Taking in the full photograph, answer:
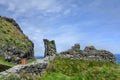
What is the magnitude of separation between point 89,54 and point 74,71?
18.5 feet

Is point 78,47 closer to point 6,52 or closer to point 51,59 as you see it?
point 51,59

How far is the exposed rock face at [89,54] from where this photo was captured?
40.1 metres

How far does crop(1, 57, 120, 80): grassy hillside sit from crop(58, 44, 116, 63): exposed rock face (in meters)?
1.74

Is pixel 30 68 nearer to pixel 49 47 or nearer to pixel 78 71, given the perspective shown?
pixel 78 71

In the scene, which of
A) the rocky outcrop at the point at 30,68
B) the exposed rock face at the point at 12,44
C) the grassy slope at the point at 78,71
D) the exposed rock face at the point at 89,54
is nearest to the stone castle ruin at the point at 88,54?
the exposed rock face at the point at 89,54

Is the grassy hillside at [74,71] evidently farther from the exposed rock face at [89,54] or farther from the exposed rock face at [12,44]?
the exposed rock face at [12,44]

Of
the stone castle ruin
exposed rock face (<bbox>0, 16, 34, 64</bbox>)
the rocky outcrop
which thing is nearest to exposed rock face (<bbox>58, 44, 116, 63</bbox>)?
the stone castle ruin

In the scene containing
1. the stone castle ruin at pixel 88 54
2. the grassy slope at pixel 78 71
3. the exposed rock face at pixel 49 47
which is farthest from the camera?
the exposed rock face at pixel 49 47

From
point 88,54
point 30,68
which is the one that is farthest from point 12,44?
point 30,68

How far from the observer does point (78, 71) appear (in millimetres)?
36281

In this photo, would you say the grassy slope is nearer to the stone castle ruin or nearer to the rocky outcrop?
the rocky outcrop

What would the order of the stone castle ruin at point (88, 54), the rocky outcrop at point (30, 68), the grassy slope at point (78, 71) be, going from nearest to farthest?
1. the grassy slope at point (78, 71)
2. the rocky outcrop at point (30, 68)
3. the stone castle ruin at point (88, 54)

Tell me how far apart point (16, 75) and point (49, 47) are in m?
32.8

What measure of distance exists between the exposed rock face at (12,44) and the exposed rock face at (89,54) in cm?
2189
